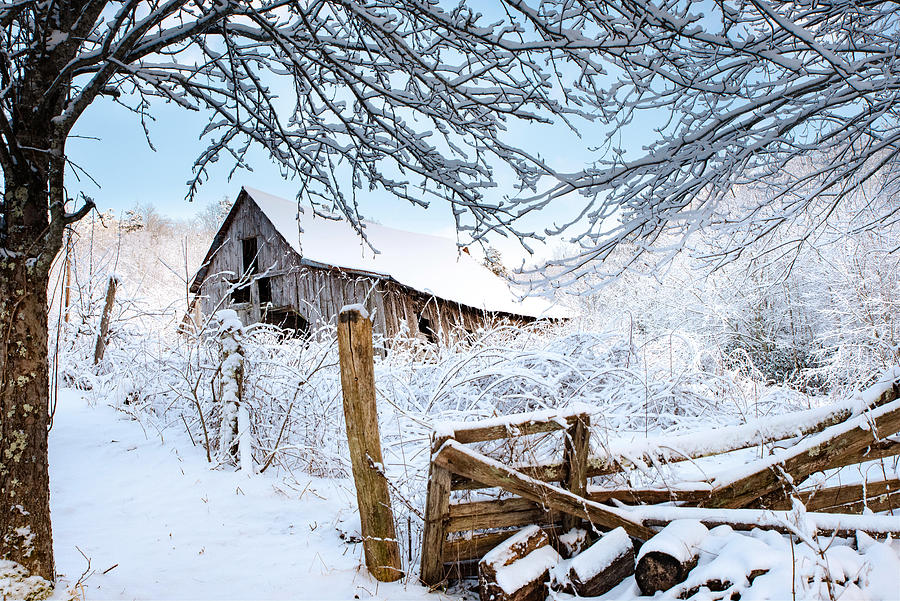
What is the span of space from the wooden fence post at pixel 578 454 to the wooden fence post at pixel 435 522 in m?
0.75

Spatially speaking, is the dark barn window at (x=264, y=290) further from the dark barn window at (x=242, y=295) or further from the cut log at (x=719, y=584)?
the cut log at (x=719, y=584)

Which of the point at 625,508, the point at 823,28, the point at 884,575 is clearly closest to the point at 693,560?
the point at 625,508

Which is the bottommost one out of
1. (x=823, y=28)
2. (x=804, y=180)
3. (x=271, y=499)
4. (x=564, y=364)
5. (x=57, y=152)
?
(x=271, y=499)

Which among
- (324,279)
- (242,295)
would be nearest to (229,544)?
(324,279)

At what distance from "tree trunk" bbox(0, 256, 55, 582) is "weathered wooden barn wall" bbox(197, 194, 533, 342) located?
11.0m

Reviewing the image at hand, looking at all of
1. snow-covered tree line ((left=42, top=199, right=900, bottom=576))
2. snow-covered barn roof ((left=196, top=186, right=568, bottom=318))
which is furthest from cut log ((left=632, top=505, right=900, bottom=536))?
snow-covered barn roof ((left=196, top=186, right=568, bottom=318))

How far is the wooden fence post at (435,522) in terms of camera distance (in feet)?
10.3

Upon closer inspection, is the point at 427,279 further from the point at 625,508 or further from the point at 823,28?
the point at 625,508

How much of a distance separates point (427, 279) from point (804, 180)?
42.4 feet

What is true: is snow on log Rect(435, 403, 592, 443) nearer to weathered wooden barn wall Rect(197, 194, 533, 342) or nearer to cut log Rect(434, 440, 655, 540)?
cut log Rect(434, 440, 655, 540)

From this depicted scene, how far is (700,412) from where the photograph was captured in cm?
629

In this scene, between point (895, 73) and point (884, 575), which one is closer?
Result: point (884, 575)

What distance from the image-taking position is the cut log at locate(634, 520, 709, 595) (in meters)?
2.75

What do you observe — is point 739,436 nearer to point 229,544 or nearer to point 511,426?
point 511,426
